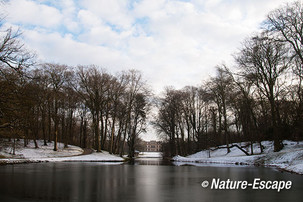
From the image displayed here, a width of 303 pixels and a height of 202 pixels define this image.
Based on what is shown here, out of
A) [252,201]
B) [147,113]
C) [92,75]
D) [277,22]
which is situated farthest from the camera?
[147,113]

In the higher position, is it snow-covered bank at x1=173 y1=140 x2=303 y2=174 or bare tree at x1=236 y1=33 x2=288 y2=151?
bare tree at x1=236 y1=33 x2=288 y2=151

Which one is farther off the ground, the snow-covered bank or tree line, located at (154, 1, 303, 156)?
tree line, located at (154, 1, 303, 156)

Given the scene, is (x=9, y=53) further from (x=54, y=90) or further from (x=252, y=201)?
(x=54, y=90)

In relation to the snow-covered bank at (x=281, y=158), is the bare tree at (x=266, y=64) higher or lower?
higher

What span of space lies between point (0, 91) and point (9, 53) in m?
2.04

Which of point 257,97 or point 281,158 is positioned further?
point 257,97

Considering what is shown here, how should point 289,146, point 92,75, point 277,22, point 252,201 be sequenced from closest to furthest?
1. point 252,201
2. point 277,22
3. point 289,146
4. point 92,75

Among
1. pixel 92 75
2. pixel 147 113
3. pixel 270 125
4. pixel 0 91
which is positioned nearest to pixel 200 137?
pixel 147 113

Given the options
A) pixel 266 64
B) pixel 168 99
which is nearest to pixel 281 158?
pixel 266 64

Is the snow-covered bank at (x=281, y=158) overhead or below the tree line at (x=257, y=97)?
below

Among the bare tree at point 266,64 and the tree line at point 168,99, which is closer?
the tree line at point 168,99

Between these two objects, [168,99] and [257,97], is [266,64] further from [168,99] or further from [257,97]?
[168,99]

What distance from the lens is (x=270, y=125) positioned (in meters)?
35.5

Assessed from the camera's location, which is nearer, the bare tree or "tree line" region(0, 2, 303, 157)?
"tree line" region(0, 2, 303, 157)
